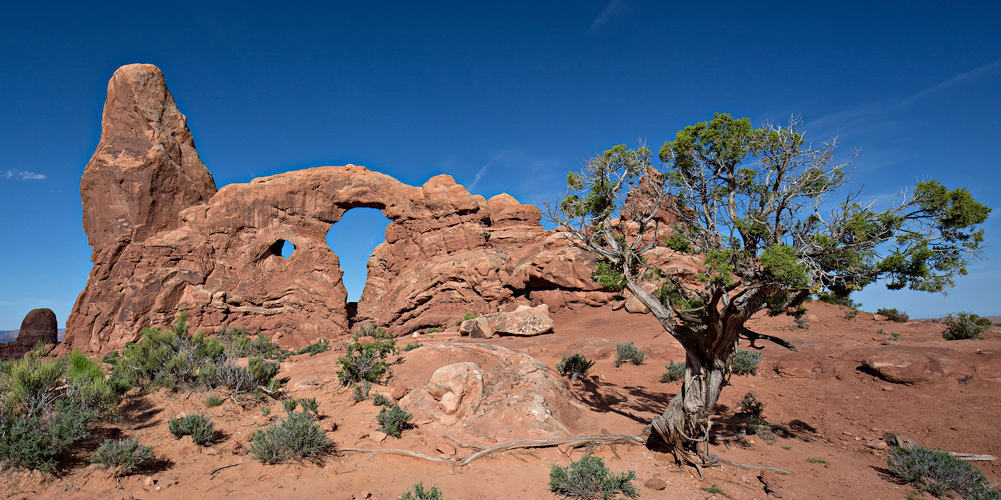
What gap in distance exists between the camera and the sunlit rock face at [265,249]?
81.0 feet

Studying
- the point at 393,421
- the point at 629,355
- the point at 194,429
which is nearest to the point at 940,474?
the point at 629,355

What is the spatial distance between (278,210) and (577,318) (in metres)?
20.8

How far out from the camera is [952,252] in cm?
598

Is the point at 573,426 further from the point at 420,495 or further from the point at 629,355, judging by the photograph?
the point at 629,355

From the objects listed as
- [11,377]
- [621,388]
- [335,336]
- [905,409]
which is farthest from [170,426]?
[335,336]

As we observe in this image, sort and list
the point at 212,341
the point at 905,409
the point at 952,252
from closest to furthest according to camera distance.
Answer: the point at 952,252, the point at 905,409, the point at 212,341

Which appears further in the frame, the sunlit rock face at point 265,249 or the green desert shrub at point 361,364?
the sunlit rock face at point 265,249

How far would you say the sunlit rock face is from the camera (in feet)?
81.0

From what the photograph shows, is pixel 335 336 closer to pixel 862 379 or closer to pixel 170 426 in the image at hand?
pixel 170 426

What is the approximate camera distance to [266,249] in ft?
91.7

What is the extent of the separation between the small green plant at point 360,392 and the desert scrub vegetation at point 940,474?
381 inches

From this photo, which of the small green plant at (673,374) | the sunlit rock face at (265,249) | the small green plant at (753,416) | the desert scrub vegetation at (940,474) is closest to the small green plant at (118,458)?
the small green plant at (753,416)

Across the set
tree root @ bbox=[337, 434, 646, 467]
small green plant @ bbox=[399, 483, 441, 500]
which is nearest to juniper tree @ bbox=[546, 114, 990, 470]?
tree root @ bbox=[337, 434, 646, 467]

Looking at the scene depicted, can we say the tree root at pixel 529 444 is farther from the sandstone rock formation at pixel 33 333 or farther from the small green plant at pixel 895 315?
the sandstone rock formation at pixel 33 333
